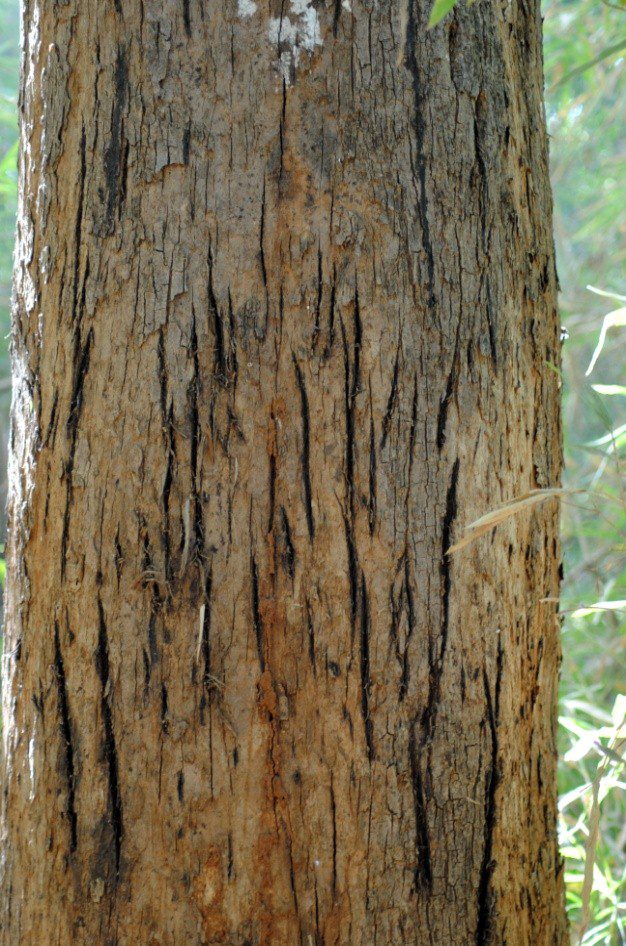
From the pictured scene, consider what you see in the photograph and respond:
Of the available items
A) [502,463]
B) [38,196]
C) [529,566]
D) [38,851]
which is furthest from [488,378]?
[38,851]

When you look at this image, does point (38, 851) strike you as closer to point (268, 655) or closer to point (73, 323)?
point (268, 655)

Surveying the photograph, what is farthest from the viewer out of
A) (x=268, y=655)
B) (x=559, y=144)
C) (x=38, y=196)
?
(x=559, y=144)

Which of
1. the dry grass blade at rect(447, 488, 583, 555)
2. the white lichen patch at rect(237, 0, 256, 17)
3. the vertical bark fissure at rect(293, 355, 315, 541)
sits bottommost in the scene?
the dry grass blade at rect(447, 488, 583, 555)

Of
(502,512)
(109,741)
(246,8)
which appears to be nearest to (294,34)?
(246,8)

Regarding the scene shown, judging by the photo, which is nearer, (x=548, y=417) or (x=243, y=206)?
(x=243, y=206)

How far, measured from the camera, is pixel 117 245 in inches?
Result: 37.3

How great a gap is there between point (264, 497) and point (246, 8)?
1.72 feet

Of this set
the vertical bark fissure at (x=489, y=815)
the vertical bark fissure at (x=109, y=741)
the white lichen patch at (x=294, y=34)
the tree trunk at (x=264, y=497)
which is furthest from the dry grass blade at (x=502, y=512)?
the white lichen patch at (x=294, y=34)

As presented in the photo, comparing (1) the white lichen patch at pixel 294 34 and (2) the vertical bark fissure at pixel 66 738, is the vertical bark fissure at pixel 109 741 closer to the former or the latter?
(2) the vertical bark fissure at pixel 66 738

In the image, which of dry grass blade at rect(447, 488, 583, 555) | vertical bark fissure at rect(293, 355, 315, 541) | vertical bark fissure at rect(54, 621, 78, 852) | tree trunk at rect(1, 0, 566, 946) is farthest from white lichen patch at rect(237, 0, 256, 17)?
vertical bark fissure at rect(54, 621, 78, 852)

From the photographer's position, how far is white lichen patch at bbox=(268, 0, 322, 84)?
3.02 ft

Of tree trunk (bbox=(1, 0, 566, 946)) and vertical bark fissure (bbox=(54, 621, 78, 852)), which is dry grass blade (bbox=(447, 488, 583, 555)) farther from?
vertical bark fissure (bbox=(54, 621, 78, 852))

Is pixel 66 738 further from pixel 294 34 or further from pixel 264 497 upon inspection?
pixel 294 34

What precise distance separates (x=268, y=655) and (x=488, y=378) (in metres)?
0.40
